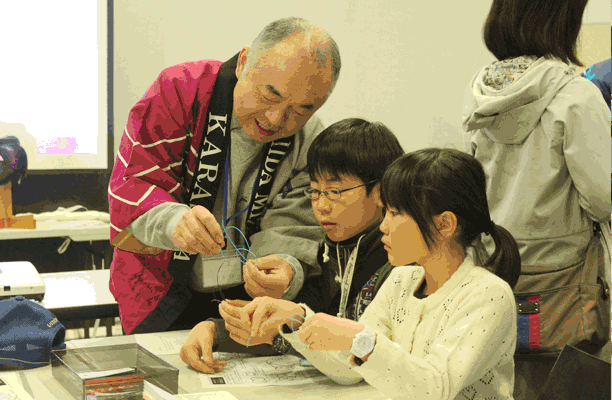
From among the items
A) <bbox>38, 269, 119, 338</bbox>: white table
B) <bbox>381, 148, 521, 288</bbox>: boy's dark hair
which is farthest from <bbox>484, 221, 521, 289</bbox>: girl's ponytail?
<bbox>38, 269, 119, 338</bbox>: white table

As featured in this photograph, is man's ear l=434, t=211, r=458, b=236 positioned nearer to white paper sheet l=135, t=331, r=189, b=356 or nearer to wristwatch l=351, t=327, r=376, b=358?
wristwatch l=351, t=327, r=376, b=358

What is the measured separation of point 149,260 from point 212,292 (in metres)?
0.19

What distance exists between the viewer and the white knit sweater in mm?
957

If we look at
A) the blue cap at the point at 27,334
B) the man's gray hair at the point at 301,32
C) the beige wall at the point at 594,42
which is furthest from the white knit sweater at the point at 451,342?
the beige wall at the point at 594,42

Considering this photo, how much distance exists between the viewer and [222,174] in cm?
156

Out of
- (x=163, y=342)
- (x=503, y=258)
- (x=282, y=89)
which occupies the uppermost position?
(x=282, y=89)

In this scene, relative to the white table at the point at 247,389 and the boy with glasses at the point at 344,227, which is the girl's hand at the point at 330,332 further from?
the boy with glasses at the point at 344,227

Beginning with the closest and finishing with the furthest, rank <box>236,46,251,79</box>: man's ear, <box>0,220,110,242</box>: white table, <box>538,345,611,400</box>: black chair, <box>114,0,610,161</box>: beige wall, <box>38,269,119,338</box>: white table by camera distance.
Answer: <box>538,345,611,400</box>: black chair, <box>236,46,251,79</box>: man's ear, <box>38,269,119,338</box>: white table, <box>0,220,110,242</box>: white table, <box>114,0,610,161</box>: beige wall

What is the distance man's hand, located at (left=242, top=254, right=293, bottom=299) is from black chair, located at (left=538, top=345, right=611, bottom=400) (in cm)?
63

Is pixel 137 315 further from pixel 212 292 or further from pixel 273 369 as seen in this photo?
pixel 273 369

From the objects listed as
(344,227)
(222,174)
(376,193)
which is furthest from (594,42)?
(222,174)

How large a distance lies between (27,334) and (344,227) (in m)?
0.78

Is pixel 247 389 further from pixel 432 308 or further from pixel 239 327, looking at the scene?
pixel 432 308

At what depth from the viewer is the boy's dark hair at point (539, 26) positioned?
162cm
